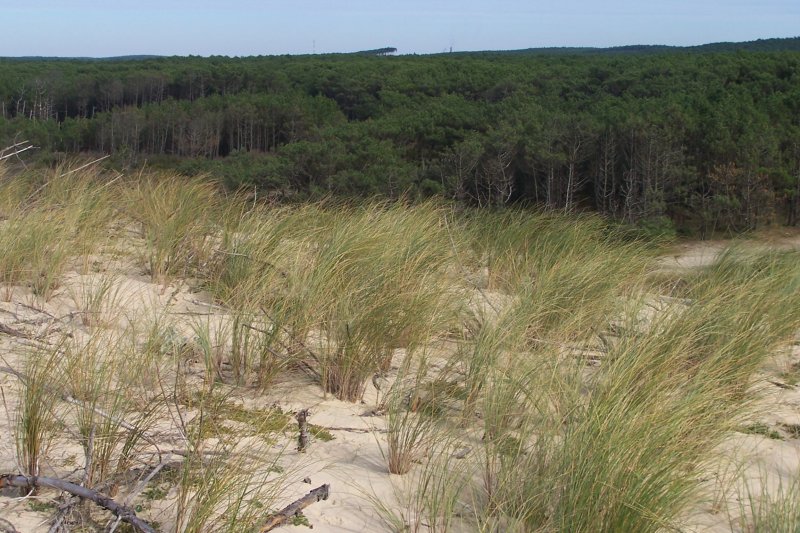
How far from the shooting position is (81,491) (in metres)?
1.99

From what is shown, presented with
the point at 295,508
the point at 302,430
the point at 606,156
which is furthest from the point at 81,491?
the point at 606,156

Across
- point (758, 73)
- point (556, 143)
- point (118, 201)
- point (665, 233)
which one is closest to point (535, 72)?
point (758, 73)

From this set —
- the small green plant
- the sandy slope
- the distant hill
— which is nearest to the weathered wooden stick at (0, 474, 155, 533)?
the sandy slope

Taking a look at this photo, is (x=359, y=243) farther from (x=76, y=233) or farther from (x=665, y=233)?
(x=665, y=233)

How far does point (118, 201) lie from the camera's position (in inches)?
243

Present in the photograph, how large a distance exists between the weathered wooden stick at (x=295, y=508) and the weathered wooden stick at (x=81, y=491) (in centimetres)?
30

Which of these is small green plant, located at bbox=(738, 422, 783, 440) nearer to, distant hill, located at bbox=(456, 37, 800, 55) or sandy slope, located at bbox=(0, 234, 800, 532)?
sandy slope, located at bbox=(0, 234, 800, 532)

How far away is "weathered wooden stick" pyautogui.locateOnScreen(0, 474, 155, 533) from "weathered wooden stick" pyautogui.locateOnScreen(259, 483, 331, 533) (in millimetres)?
296

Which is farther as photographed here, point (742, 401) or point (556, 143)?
point (556, 143)

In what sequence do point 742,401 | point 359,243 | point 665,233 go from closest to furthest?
point 742,401 → point 359,243 → point 665,233

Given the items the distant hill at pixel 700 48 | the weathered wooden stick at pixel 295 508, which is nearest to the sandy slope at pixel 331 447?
the weathered wooden stick at pixel 295 508

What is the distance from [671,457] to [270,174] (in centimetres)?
1261

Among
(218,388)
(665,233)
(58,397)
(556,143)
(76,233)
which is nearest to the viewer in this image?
(58,397)

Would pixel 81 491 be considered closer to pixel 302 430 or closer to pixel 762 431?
pixel 302 430
